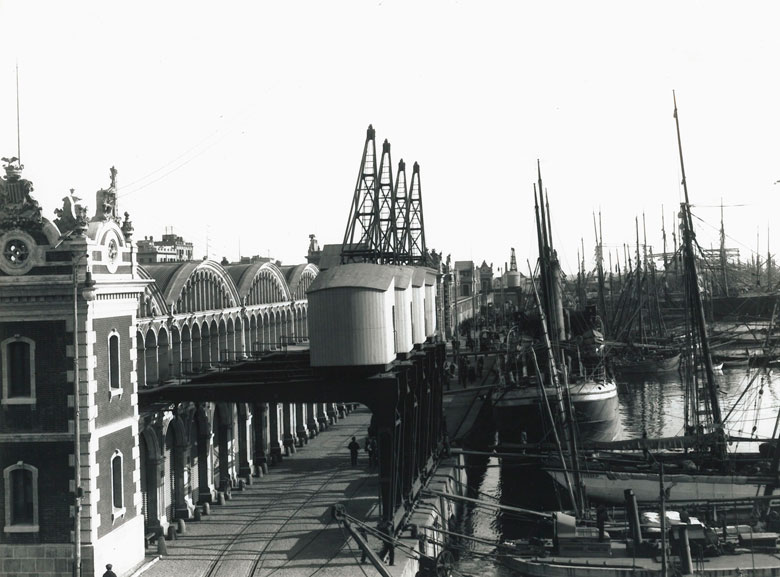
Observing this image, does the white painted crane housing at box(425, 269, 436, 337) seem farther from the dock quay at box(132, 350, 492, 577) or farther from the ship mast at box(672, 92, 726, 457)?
the ship mast at box(672, 92, 726, 457)

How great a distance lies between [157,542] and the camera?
94.3ft

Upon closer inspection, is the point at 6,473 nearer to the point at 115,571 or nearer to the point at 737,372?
the point at 115,571

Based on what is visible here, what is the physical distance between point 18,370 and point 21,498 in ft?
12.2

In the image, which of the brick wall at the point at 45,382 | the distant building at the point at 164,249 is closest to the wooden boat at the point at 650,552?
the brick wall at the point at 45,382

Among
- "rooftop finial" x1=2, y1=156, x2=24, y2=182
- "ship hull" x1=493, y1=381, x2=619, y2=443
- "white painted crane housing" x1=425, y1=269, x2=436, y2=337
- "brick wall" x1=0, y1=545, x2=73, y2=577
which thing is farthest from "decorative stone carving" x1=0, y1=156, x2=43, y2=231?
"ship hull" x1=493, y1=381, x2=619, y2=443

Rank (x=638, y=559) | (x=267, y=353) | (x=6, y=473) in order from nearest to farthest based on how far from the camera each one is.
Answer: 1. (x=6, y=473)
2. (x=638, y=559)
3. (x=267, y=353)

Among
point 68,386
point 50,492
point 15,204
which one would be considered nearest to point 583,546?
point 50,492

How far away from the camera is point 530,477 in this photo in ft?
170

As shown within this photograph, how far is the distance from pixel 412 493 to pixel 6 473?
15.5 m

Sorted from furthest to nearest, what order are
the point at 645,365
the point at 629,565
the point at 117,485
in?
1. the point at 645,365
2. the point at 629,565
3. the point at 117,485

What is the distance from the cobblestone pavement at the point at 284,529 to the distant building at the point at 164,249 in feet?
253

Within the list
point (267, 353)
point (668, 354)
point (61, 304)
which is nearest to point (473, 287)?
point (668, 354)

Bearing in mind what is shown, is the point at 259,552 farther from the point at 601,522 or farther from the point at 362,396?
the point at 601,522

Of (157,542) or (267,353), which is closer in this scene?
(157,542)
